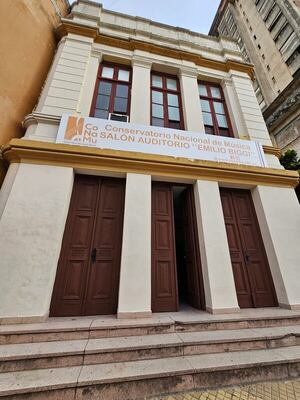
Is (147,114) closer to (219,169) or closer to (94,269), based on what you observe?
(219,169)

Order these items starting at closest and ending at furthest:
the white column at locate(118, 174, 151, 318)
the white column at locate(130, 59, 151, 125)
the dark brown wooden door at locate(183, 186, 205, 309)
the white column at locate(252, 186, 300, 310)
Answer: the white column at locate(118, 174, 151, 318) < the white column at locate(252, 186, 300, 310) < the dark brown wooden door at locate(183, 186, 205, 309) < the white column at locate(130, 59, 151, 125)

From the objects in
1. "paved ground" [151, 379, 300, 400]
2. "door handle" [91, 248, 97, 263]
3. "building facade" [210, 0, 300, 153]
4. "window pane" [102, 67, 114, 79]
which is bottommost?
"paved ground" [151, 379, 300, 400]

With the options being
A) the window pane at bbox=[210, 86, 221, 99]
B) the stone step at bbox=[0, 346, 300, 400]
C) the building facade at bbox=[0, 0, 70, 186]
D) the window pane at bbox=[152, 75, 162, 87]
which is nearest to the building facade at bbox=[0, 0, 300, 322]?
the window pane at bbox=[152, 75, 162, 87]

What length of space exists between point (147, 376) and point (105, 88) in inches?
308

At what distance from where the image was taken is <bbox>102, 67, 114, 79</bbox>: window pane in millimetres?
6832

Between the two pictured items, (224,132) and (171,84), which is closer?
(224,132)

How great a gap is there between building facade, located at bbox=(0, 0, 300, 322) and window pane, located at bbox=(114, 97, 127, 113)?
5 cm

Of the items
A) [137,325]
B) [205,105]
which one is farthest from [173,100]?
[137,325]

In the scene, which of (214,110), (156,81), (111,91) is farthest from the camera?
(156,81)

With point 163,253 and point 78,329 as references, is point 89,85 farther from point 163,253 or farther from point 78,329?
point 78,329

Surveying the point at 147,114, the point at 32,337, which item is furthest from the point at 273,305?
the point at 147,114

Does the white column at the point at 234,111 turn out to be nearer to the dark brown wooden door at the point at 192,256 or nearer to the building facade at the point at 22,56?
the dark brown wooden door at the point at 192,256

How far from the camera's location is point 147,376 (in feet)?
7.97

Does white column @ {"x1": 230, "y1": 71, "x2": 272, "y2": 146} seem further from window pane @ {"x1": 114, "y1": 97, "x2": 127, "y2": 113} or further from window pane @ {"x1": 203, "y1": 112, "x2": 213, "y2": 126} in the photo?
window pane @ {"x1": 114, "y1": 97, "x2": 127, "y2": 113}
